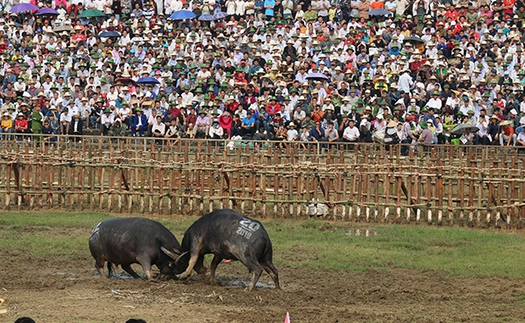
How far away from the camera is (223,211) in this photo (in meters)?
17.1

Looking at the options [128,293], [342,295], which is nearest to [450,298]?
[342,295]

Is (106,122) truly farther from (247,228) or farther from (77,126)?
(247,228)

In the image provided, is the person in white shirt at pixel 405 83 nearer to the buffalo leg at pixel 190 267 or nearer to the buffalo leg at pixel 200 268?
the buffalo leg at pixel 200 268

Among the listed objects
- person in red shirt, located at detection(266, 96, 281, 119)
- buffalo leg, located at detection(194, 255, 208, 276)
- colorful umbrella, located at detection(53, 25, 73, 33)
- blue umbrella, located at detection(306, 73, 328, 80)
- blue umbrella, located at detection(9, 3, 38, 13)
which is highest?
blue umbrella, located at detection(9, 3, 38, 13)

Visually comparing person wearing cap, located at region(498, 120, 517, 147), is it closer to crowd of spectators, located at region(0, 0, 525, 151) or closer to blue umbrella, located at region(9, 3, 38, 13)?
crowd of spectators, located at region(0, 0, 525, 151)

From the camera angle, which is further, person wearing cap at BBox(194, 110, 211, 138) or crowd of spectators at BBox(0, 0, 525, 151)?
person wearing cap at BBox(194, 110, 211, 138)

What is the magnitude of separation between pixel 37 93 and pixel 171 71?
4.93m

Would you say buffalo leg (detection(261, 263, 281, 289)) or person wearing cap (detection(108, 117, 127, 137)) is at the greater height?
person wearing cap (detection(108, 117, 127, 137))

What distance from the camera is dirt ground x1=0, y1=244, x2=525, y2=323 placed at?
46.7ft

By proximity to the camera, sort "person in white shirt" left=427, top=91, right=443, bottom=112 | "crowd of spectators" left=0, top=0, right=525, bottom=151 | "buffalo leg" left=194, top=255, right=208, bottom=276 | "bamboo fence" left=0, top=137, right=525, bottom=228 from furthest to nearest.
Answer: "person in white shirt" left=427, top=91, right=443, bottom=112 → "crowd of spectators" left=0, top=0, right=525, bottom=151 → "bamboo fence" left=0, top=137, right=525, bottom=228 → "buffalo leg" left=194, top=255, right=208, bottom=276

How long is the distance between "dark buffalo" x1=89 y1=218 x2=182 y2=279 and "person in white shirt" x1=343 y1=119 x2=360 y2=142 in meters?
13.3

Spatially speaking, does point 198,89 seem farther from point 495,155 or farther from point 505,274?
point 505,274

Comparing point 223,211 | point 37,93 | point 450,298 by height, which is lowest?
point 450,298

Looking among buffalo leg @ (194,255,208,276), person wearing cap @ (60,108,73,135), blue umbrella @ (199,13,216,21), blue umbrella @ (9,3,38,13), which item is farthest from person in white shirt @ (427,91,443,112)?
blue umbrella @ (9,3,38,13)
